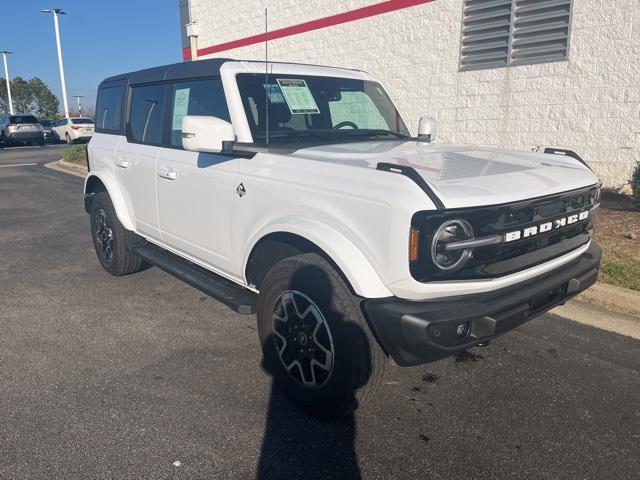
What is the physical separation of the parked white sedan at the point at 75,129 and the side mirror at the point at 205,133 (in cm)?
2905

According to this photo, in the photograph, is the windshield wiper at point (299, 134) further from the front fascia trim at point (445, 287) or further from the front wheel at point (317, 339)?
the front fascia trim at point (445, 287)

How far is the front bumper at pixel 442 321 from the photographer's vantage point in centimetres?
235

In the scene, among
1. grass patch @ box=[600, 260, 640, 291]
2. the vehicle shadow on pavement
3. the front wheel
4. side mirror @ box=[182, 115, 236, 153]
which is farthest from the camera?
grass patch @ box=[600, 260, 640, 291]

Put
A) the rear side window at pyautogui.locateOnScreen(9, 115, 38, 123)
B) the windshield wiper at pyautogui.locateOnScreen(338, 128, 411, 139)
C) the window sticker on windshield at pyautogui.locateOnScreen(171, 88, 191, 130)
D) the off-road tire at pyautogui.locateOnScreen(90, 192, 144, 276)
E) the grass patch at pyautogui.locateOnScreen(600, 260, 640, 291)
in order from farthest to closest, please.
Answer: the rear side window at pyautogui.locateOnScreen(9, 115, 38, 123) → the off-road tire at pyautogui.locateOnScreen(90, 192, 144, 276) → the grass patch at pyautogui.locateOnScreen(600, 260, 640, 291) → the window sticker on windshield at pyautogui.locateOnScreen(171, 88, 191, 130) → the windshield wiper at pyautogui.locateOnScreen(338, 128, 411, 139)

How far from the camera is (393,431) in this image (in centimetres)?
279

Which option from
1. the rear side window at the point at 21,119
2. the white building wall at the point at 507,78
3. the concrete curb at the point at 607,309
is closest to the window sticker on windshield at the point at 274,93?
the concrete curb at the point at 607,309

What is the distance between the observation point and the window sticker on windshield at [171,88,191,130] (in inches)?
160

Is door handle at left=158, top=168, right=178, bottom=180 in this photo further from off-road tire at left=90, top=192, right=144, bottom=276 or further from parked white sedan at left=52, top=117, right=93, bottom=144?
parked white sedan at left=52, top=117, right=93, bottom=144

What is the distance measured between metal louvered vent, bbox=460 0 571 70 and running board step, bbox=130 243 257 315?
664 centimetres

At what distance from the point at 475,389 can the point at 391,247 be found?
1339 mm

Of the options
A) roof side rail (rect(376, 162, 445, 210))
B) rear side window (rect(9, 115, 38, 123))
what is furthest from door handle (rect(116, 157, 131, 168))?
rear side window (rect(9, 115, 38, 123))

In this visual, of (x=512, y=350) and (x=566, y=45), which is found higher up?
(x=566, y=45)

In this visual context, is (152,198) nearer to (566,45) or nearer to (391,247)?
(391,247)

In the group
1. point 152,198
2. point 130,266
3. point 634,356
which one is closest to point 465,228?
point 634,356
